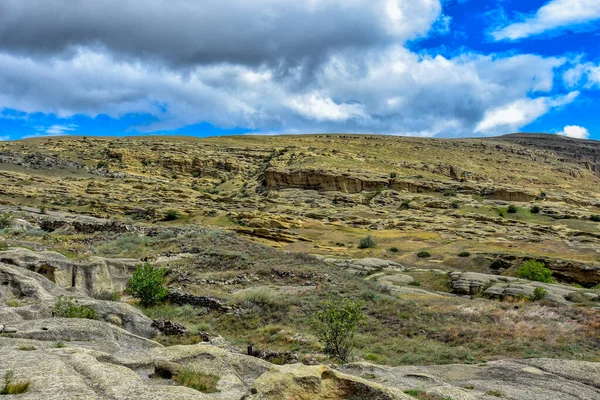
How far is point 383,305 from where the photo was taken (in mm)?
19812

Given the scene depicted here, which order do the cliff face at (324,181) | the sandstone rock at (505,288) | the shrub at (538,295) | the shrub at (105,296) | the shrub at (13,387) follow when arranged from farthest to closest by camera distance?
Result: the cliff face at (324,181) → the sandstone rock at (505,288) → the shrub at (538,295) → the shrub at (105,296) → the shrub at (13,387)

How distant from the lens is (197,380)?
663cm

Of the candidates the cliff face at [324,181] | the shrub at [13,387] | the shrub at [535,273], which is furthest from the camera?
the cliff face at [324,181]

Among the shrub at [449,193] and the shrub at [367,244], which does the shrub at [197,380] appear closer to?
the shrub at [367,244]

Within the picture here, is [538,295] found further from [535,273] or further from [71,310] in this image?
[71,310]

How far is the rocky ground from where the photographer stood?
7.68m

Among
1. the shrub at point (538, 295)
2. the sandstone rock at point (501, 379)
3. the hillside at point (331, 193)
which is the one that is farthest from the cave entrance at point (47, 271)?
the hillside at point (331, 193)

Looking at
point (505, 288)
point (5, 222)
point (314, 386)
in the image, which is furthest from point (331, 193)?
point (314, 386)

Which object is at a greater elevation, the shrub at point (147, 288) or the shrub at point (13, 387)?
the shrub at point (13, 387)

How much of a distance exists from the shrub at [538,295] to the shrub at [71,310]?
2311 cm

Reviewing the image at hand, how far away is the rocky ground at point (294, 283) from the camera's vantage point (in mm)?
7676

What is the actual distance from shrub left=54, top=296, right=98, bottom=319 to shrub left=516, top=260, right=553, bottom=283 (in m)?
31.5

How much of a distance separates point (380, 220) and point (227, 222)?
908 inches

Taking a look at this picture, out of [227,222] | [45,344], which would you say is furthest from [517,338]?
[227,222]
